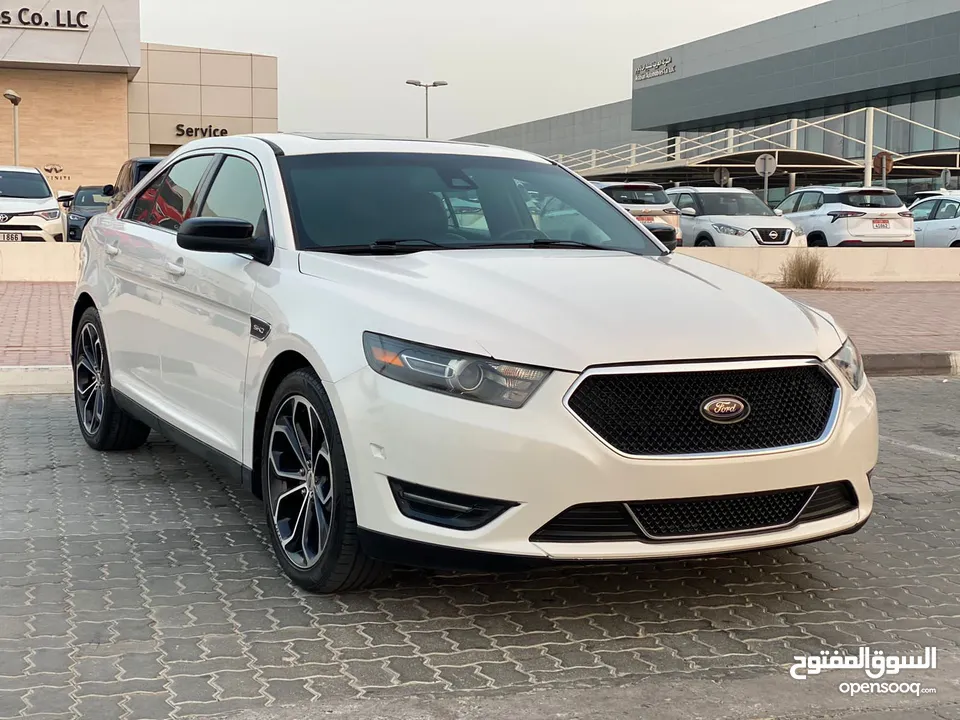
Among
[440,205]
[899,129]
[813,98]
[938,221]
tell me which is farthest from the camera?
[813,98]

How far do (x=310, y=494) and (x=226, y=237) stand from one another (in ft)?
3.75

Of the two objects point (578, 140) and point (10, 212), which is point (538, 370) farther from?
point (578, 140)

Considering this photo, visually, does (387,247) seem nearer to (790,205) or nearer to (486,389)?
(486,389)

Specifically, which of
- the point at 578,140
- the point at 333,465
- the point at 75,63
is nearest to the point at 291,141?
the point at 333,465

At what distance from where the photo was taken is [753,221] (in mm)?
22734

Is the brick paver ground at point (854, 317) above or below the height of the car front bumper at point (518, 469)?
below

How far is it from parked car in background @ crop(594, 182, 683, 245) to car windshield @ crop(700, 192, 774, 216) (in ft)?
2.55

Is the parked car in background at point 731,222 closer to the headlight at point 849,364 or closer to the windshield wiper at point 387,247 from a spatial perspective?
the windshield wiper at point 387,247

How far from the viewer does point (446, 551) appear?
3.80 metres

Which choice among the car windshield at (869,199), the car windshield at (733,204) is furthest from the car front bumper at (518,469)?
the car windshield at (869,199)

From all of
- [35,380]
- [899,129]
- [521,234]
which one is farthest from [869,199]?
[899,129]

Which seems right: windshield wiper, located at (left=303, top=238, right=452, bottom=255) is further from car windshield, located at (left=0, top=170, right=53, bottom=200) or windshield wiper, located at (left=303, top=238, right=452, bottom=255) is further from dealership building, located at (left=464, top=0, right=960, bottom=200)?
dealership building, located at (left=464, top=0, right=960, bottom=200)

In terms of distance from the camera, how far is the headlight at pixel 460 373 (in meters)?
3.70

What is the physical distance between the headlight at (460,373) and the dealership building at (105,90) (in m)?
41.3
